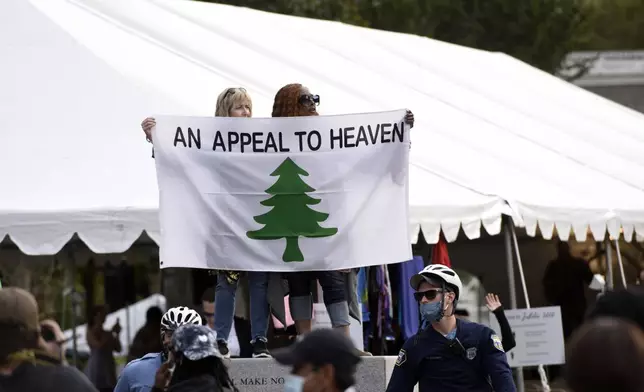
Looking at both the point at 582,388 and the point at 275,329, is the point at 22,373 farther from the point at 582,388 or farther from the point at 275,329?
the point at 275,329

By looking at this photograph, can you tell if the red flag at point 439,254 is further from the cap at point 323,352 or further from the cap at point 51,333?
the cap at point 323,352

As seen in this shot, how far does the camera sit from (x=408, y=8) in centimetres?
4262

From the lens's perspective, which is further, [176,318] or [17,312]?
[176,318]

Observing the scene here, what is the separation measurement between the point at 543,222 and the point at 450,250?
5006mm

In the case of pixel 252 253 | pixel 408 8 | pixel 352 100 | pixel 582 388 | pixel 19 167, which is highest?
pixel 408 8

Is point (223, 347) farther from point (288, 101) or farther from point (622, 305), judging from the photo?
point (622, 305)

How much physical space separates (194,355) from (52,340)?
24.9 inches

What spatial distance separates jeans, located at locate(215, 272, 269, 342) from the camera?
9.34 m

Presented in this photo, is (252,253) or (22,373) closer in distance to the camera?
(22,373)

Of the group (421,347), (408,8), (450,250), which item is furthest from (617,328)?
(408,8)

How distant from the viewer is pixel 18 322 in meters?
5.05

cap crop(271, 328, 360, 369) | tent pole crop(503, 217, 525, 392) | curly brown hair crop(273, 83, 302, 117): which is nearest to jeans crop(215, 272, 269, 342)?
curly brown hair crop(273, 83, 302, 117)

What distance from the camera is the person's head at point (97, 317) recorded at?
18109mm

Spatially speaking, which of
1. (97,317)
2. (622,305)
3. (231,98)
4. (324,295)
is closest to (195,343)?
(622,305)
